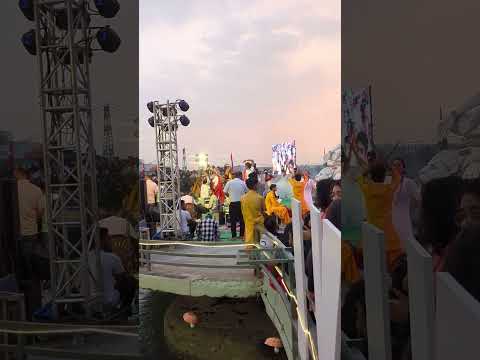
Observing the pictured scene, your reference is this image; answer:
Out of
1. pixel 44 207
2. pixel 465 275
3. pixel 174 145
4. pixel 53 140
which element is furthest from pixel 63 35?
pixel 174 145

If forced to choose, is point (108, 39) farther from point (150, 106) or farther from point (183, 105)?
point (150, 106)

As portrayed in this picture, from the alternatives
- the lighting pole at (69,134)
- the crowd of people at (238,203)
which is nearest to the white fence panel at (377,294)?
the crowd of people at (238,203)

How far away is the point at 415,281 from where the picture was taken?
4.25 ft

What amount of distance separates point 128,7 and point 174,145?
4208 millimetres

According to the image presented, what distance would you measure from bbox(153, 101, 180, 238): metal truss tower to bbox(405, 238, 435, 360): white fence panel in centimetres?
541

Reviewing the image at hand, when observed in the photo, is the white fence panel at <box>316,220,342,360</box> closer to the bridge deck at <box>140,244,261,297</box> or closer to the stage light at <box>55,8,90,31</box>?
the stage light at <box>55,8,90,31</box>

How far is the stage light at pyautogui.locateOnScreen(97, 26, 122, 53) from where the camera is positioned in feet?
7.95

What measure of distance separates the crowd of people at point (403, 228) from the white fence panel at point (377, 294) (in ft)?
0.33

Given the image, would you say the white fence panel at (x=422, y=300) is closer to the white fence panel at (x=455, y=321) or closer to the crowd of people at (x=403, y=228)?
the white fence panel at (x=455, y=321)

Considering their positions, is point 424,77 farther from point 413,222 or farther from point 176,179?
point 176,179

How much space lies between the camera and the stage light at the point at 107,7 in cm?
241

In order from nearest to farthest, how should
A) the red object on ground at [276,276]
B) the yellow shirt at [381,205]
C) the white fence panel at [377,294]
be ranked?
the white fence panel at [377,294] < the yellow shirt at [381,205] < the red object on ground at [276,276]

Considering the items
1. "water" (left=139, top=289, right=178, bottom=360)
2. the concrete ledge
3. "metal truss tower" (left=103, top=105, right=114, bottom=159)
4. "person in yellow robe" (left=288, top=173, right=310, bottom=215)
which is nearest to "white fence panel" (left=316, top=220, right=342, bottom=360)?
"metal truss tower" (left=103, top=105, right=114, bottom=159)

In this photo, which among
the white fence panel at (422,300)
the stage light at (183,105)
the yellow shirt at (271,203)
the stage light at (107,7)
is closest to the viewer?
the white fence panel at (422,300)
